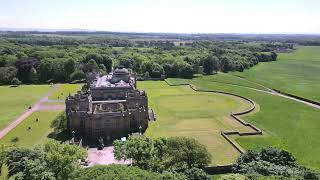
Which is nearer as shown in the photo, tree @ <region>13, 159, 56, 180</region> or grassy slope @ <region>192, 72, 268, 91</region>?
tree @ <region>13, 159, 56, 180</region>

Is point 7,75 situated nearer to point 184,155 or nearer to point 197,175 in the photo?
point 184,155

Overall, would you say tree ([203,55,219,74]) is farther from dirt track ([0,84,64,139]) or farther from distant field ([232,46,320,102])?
dirt track ([0,84,64,139])

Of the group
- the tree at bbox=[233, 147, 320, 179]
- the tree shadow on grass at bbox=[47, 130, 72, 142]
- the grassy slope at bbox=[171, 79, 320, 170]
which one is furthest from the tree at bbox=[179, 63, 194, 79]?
the tree at bbox=[233, 147, 320, 179]

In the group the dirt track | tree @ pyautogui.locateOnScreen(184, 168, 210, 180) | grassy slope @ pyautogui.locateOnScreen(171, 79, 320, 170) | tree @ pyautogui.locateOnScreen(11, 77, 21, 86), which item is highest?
tree @ pyautogui.locateOnScreen(184, 168, 210, 180)

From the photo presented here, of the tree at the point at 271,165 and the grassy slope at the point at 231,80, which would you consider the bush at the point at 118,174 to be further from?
the grassy slope at the point at 231,80

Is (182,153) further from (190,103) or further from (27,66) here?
(27,66)

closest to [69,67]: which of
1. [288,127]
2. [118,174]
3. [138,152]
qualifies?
[288,127]

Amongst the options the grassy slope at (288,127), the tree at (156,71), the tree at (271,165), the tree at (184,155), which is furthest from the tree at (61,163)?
the tree at (156,71)
